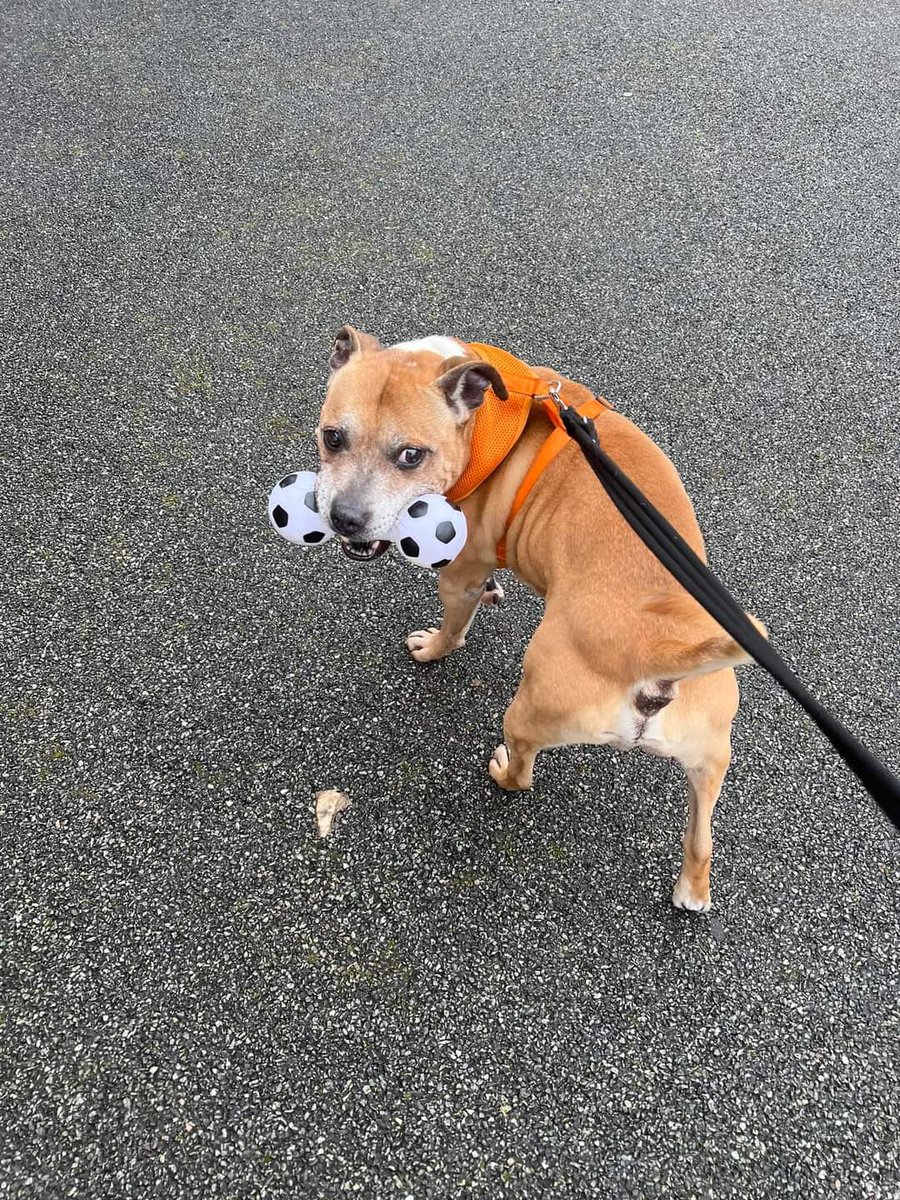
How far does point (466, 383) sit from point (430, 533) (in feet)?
1.64

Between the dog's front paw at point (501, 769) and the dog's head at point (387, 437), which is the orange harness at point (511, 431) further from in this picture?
the dog's front paw at point (501, 769)

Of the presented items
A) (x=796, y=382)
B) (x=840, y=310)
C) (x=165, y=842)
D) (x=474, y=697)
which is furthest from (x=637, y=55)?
(x=165, y=842)

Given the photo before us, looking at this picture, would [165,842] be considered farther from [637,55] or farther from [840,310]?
[637,55]

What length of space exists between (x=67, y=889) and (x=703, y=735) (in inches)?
81.2

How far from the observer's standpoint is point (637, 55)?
6719mm

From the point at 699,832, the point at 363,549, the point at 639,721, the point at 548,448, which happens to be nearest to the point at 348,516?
the point at 363,549

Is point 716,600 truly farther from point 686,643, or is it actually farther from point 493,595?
point 493,595

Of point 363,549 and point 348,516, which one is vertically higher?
point 348,516

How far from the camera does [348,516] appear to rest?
2486 millimetres

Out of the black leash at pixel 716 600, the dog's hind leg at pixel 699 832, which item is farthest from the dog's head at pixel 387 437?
the dog's hind leg at pixel 699 832

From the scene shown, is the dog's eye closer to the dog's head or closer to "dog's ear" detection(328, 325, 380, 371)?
the dog's head

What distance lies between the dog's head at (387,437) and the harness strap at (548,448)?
191 millimetres

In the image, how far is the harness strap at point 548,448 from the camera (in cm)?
264

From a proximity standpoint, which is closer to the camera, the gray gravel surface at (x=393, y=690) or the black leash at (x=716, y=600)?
the black leash at (x=716, y=600)
